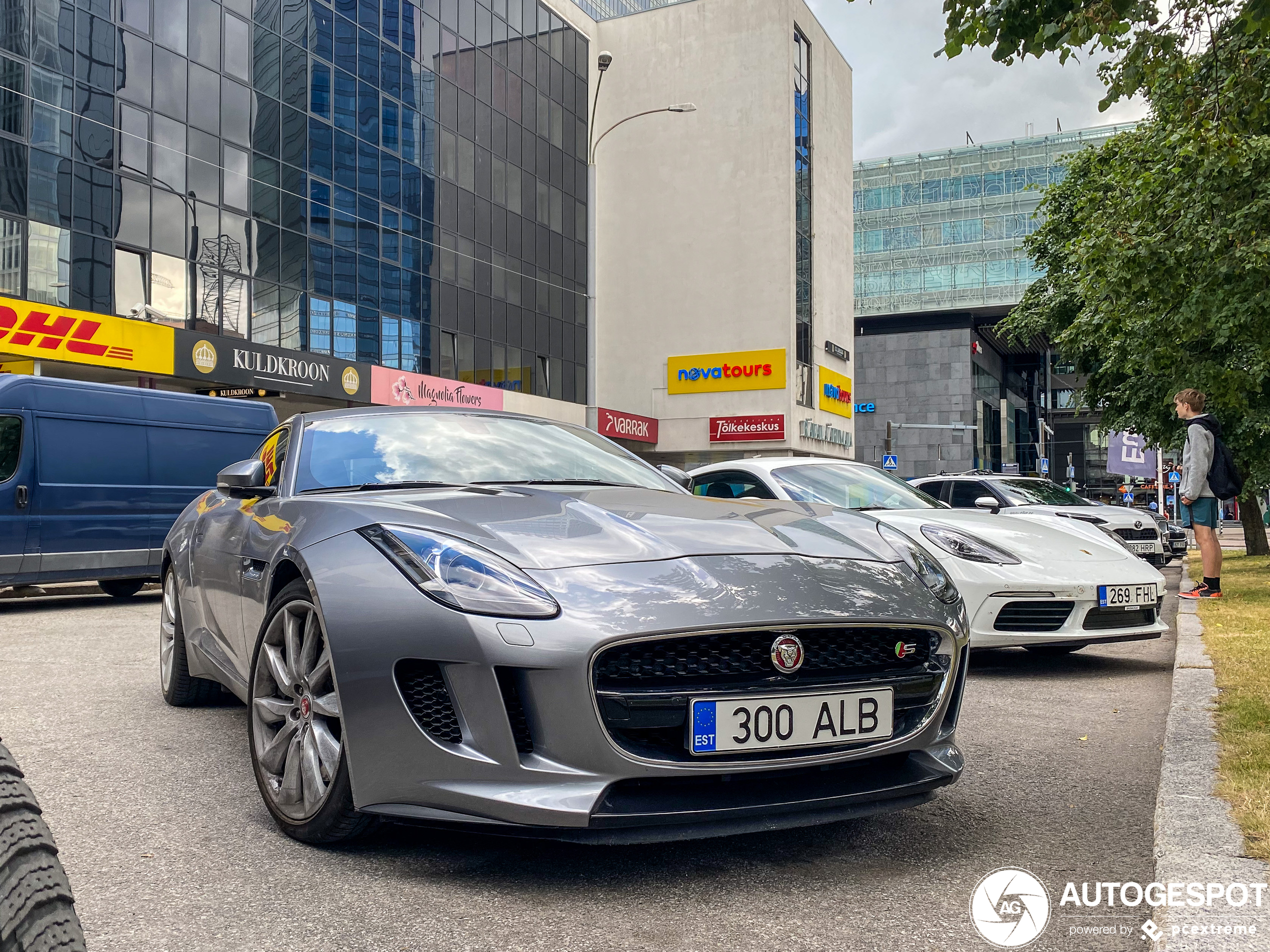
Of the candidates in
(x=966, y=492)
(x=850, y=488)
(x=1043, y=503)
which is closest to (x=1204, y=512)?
(x=966, y=492)

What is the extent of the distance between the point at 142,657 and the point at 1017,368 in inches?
3708

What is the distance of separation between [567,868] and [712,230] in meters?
46.2

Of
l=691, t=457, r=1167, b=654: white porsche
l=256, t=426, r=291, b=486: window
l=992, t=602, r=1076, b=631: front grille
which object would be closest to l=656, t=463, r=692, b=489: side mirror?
l=691, t=457, r=1167, b=654: white porsche

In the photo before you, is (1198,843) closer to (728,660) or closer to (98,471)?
(728,660)

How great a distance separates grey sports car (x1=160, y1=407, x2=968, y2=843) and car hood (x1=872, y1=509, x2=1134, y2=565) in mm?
3131

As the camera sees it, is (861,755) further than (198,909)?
Yes

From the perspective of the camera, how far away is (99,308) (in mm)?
21469

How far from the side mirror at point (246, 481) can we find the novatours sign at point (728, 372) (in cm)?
4288

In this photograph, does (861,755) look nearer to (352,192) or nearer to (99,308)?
(99,308)

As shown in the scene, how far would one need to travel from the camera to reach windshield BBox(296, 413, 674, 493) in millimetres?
3859

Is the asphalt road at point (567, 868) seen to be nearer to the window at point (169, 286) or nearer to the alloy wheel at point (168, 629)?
the alloy wheel at point (168, 629)

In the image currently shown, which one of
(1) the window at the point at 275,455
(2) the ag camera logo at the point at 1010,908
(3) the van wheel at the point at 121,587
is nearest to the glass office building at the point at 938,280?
(3) the van wheel at the point at 121,587

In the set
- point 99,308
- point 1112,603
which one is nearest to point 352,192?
point 99,308

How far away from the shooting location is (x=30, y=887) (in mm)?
1301
